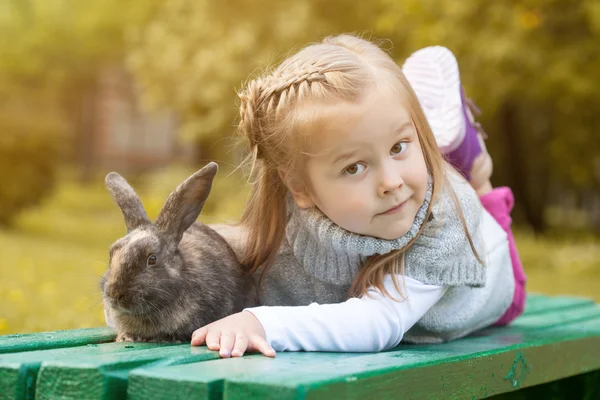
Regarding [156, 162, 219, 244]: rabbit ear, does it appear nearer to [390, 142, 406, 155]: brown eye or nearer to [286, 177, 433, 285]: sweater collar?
[286, 177, 433, 285]: sweater collar

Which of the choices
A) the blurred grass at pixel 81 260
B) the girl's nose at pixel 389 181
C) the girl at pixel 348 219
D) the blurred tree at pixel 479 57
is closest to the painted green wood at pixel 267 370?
the girl at pixel 348 219

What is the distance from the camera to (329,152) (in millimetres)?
2639

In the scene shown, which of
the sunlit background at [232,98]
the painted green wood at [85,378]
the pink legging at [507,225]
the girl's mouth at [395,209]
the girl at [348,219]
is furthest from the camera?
the sunlit background at [232,98]

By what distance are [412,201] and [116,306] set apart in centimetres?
100

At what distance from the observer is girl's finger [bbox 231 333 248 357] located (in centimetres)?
231

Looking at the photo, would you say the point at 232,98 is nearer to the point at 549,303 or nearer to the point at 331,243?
the point at 549,303

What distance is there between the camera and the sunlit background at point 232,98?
9297mm

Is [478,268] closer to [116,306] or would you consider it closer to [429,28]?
[116,306]

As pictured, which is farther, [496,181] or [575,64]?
[496,181]

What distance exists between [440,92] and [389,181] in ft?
4.42

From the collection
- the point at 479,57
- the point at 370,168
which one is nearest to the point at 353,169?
the point at 370,168

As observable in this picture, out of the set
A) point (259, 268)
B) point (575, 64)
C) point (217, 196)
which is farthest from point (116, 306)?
point (217, 196)

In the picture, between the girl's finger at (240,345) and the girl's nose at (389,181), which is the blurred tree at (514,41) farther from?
the girl's finger at (240,345)

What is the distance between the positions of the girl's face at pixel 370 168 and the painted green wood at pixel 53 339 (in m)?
0.84
